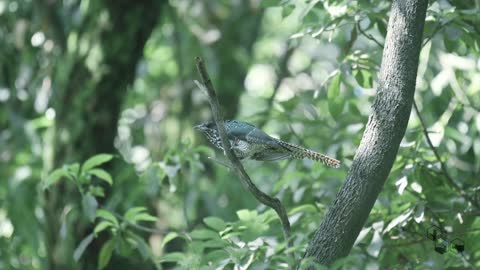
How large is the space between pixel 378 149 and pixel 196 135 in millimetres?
5209

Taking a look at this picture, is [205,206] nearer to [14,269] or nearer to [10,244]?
[10,244]

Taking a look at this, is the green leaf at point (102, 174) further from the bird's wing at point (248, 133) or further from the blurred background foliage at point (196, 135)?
the bird's wing at point (248, 133)

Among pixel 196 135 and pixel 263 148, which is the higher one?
pixel 263 148

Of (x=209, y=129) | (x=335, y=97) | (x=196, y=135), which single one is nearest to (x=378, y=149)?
(x=335, y=97)

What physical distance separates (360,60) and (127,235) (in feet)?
5.28

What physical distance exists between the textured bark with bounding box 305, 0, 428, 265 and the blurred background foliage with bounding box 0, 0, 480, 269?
115mm

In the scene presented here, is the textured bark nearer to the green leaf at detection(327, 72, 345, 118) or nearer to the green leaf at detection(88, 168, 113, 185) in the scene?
the green leaf at detection(327, 72, 345, 118)

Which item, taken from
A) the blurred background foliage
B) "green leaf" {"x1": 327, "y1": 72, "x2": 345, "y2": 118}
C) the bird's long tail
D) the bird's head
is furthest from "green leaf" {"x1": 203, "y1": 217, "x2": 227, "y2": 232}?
"green leaf" {"x1": 327, "y1": 72, "x2": 345, "y2": 118}

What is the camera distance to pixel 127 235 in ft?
14.3

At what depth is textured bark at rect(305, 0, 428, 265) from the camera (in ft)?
10.3

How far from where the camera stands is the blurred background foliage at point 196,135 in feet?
13.3

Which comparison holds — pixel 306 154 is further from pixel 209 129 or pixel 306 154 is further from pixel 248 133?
pixel 209 129

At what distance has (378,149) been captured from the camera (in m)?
3.15

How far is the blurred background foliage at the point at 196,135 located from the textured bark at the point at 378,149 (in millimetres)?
115
